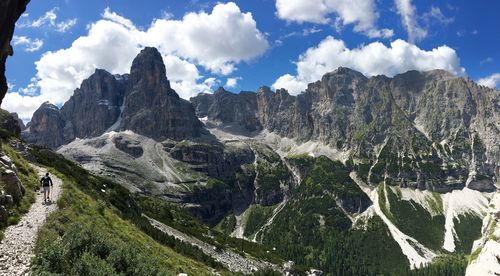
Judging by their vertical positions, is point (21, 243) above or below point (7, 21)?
below

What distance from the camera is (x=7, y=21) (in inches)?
984

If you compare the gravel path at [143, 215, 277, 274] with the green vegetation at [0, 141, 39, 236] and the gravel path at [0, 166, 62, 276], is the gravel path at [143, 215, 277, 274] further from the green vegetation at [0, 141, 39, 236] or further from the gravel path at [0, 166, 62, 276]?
the gravel path at [0, 166, 62, 276]

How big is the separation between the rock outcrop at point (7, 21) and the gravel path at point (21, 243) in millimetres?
10657

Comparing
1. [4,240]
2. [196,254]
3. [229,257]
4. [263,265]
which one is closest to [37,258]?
[4,240]

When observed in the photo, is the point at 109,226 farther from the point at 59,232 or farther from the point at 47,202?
the point at 59,232

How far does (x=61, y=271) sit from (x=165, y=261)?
2847 cm

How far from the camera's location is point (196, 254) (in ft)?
256

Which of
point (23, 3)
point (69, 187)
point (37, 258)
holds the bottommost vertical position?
point (37, 258)

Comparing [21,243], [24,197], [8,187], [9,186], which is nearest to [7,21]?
[21,243]

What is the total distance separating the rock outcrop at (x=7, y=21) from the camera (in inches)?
928

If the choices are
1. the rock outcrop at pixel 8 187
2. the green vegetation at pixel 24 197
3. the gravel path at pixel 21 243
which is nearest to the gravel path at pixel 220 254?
the green vegetation at pixel 24 197

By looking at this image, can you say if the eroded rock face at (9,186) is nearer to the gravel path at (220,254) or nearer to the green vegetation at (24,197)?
the green vegetation at (24,197)

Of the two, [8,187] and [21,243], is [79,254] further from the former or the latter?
[8,187]

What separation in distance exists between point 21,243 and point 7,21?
13.5 meters
